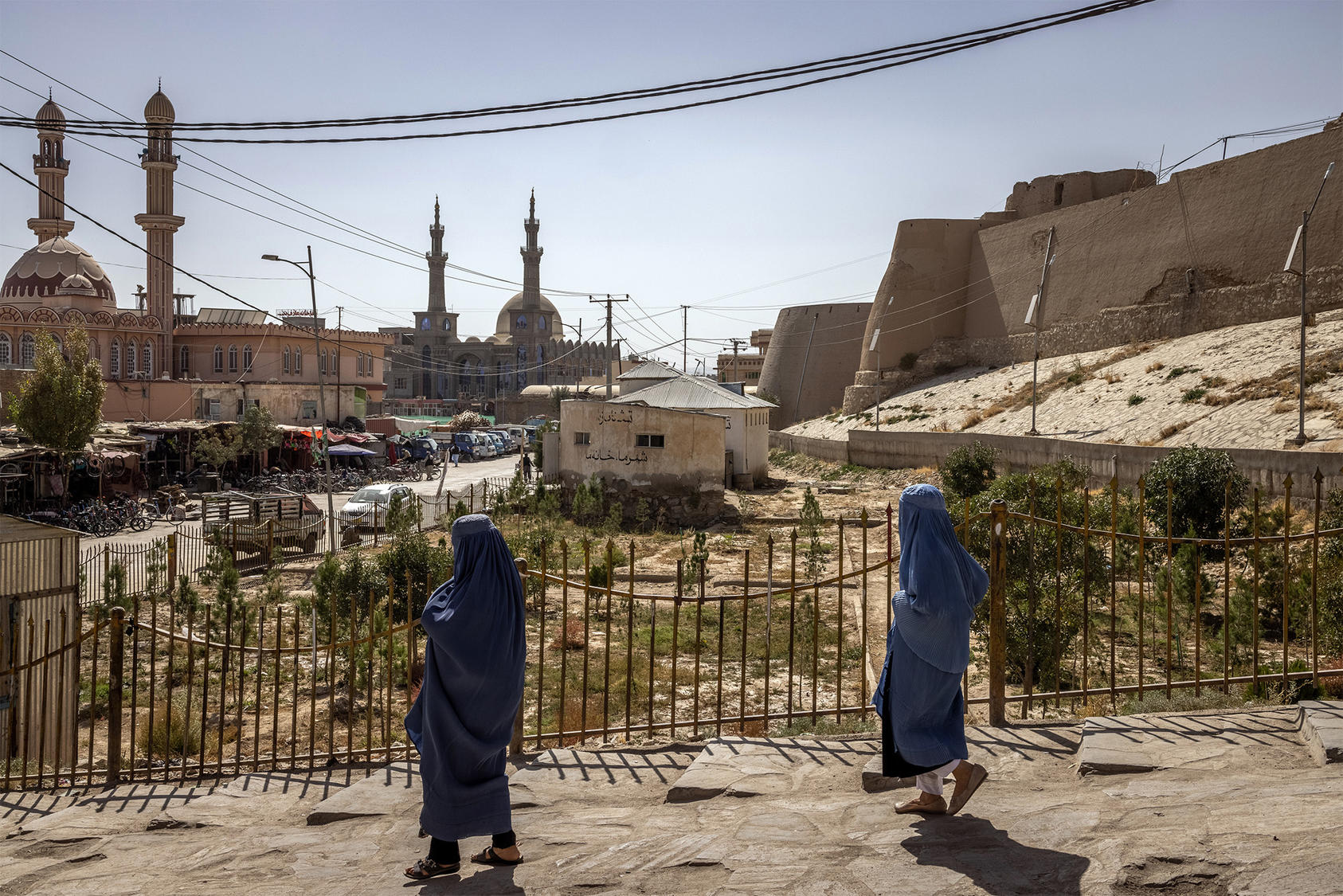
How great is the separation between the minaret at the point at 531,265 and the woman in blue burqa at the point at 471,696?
85350mm

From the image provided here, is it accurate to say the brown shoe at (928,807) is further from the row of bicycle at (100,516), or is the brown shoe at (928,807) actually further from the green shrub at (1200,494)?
the row of bicycle at (100,516)

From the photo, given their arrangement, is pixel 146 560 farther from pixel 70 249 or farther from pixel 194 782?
pixel 70 249

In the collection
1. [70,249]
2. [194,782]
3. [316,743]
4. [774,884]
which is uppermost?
[70,249]

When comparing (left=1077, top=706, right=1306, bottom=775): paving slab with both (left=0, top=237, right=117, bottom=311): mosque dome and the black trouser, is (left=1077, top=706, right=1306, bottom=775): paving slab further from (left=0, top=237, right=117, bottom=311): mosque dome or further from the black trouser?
(left=0, top=237, right=117, bottom=311): mosque dome

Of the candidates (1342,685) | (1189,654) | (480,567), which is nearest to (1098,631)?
(1189,654)

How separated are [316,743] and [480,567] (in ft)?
15.2


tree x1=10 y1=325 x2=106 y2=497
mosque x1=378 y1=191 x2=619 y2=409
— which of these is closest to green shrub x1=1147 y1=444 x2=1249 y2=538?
tree x1=10 y1=325 x2=106 y2=497

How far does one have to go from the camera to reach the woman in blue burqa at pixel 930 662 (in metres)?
3.71

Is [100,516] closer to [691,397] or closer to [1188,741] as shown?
[691,397]

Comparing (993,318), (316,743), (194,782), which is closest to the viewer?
(194,782)

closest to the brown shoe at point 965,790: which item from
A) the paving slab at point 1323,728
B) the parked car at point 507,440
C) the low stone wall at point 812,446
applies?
the paving slab at point 1323,728

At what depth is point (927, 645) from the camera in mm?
3723

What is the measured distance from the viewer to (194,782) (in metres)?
5.14

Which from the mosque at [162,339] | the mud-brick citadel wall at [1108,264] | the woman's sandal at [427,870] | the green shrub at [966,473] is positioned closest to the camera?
the woman's sandal at [427,870]
